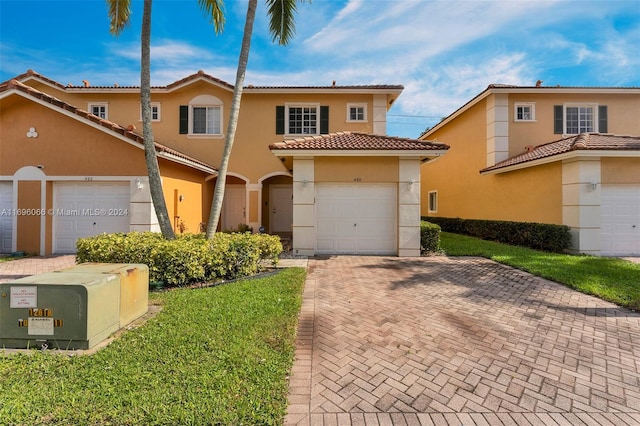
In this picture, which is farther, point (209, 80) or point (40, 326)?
point (209, 80)

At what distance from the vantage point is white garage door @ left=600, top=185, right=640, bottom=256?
10180 millimetres

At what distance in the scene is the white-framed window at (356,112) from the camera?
1437 cm

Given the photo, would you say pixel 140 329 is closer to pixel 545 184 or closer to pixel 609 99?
pixel 545 184

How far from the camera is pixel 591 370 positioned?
11.2ft

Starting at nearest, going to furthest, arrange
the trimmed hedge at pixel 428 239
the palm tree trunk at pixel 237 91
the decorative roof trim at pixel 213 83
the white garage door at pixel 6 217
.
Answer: the palm tree trunk at pixel 237 91 → the white garage door at pixel 6 217 → the trimmed hedge at pixel 428 239 → the decorative roof trim at pixel 213 83

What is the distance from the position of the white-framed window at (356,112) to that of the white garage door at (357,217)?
559 centimetres

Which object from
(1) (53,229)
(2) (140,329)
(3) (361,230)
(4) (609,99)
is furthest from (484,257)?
(1) (53,229)

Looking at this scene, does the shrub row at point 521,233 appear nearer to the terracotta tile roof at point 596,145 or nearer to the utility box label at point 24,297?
the terracotta tile roof at point 596,145

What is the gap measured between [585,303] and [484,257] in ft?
14.4

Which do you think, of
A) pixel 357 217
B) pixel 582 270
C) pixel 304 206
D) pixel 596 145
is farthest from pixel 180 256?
pixel 596 145

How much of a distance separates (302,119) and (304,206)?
627cm

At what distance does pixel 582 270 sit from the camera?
25.5 feet

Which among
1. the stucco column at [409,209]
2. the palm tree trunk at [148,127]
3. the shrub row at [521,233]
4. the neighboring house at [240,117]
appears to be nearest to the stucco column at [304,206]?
the stucco column at [409,209]

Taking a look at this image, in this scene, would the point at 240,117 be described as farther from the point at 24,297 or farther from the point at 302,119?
the point at 24,297
